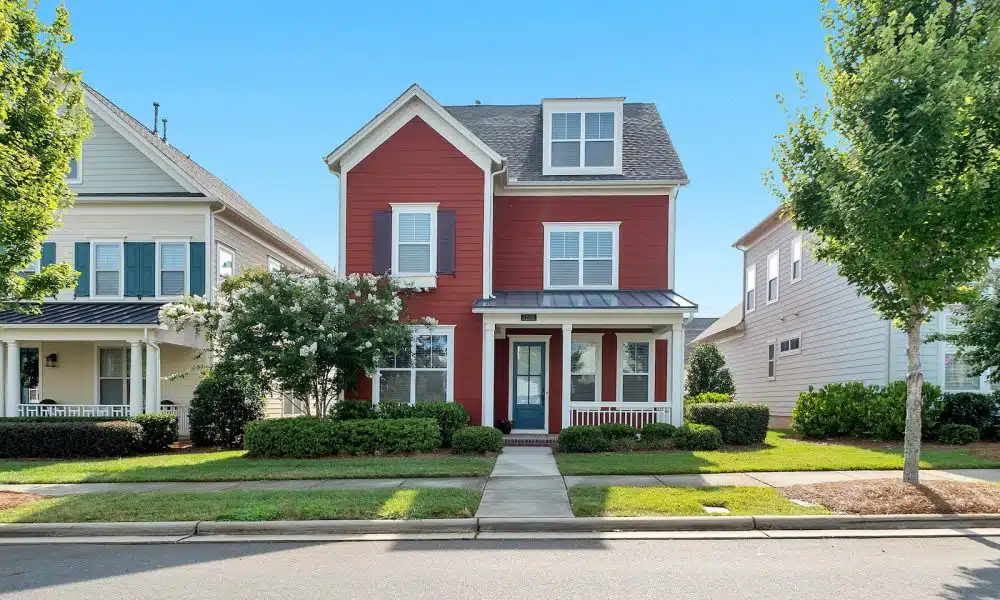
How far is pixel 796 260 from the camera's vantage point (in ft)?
73.5

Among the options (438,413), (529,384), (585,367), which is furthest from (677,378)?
(438,413)

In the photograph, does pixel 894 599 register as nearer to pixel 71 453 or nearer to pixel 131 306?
pixel 71 453

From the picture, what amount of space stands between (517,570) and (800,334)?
729 inches

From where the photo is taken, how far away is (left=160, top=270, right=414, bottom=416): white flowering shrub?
14.2 m

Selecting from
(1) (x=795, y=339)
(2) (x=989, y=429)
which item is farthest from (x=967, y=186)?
(1) (x=795, y=339)

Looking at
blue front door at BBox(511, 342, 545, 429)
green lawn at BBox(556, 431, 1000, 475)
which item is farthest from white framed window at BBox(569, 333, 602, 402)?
green lawn at BBox(556, 431, 1000, 475)

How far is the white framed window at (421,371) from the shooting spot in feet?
54.7

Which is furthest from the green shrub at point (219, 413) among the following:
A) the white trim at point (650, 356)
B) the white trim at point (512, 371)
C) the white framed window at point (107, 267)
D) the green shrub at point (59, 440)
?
the white trim at point (650, 356)

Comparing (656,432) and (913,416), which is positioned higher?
(913,416)

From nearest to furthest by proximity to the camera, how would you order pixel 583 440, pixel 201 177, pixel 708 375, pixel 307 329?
pixel 307 329 < pixel 583 440 < pixel 201 177 < pixel 708 375

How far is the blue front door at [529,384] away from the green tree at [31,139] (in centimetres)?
1062

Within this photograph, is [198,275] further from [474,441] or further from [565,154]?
[565,154]

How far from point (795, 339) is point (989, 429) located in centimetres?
709

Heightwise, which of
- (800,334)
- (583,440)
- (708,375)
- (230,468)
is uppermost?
(800,334)
